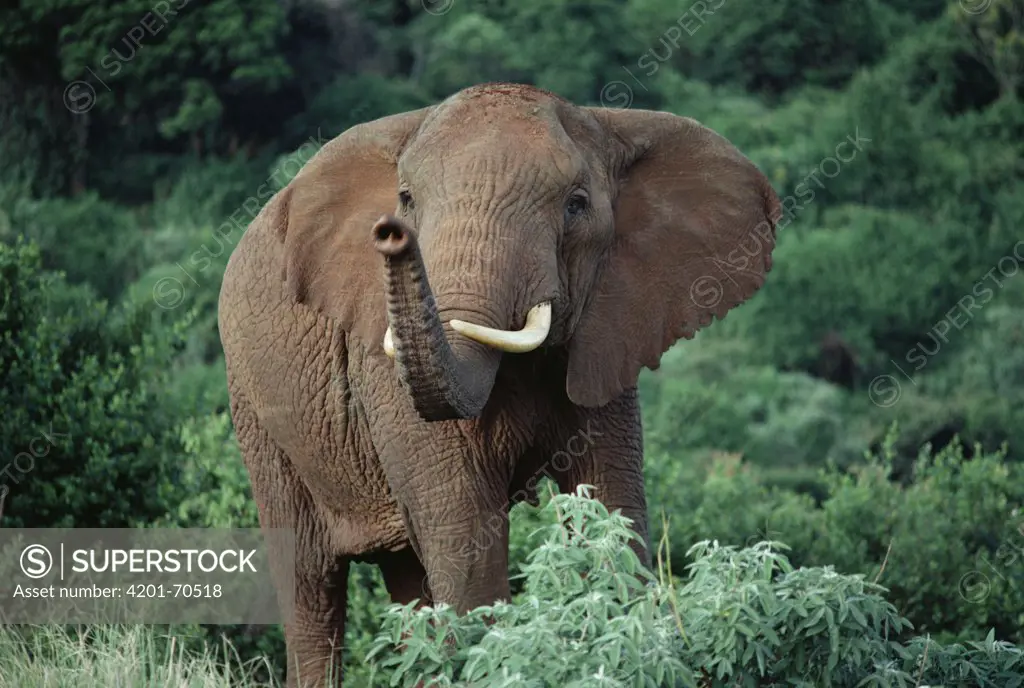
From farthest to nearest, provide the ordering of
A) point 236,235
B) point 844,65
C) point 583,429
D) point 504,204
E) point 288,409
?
point 844,65
point 236,235
point 288,409
point 583,429
point 504,204

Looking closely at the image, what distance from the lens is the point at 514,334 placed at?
6570mm

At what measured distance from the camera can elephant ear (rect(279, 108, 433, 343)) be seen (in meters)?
7.52

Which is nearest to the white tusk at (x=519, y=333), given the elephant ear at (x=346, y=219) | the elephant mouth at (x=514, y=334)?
the elephant mouth at (x=514, y=334)

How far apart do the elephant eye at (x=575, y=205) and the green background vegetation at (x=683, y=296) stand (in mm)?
1439

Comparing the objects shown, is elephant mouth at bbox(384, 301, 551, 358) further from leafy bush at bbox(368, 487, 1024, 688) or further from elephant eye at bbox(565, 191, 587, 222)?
leafy bush at bbox(368, 487, 1024, 688)

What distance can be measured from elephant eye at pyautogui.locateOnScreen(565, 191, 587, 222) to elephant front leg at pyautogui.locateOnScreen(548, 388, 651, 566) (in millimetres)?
815

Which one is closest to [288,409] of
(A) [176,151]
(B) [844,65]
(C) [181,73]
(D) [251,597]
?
(D) [251,597]

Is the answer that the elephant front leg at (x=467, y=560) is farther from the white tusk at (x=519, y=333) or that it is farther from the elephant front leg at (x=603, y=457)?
the white tusk at (x=519, y=333)

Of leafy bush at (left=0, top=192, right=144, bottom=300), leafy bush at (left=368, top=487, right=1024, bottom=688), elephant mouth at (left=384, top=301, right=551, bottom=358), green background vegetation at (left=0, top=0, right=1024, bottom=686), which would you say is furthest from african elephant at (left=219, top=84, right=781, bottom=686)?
leafy bush at (left=0, top=192, right=144, bottom=300)

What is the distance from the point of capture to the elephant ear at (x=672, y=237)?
24.4 ft

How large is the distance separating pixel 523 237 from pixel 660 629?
157 cm

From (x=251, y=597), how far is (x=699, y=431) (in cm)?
1133

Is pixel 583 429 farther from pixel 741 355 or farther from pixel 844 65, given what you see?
pixel 844 65

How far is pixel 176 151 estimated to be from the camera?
3606cm
